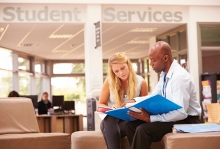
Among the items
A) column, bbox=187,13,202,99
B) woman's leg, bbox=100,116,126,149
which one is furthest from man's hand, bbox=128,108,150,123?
column, bbox=187,13,202,99

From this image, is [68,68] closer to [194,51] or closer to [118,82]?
[194,51]

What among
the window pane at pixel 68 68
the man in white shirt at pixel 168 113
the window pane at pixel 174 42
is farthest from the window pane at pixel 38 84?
the man in white shirt at pixel 168 113

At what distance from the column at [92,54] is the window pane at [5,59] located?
5.83m

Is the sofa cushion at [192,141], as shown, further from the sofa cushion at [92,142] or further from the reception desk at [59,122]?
the reception desk at [59,122]

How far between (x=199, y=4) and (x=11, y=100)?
832cm

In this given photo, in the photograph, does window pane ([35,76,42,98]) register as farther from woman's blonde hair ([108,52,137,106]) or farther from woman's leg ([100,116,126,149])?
woman's leg ([100,116,126,149])

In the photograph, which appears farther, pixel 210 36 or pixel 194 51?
pixel 210 36

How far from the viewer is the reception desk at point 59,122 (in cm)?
1209

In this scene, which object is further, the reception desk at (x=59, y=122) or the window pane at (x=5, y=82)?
the window pane at (x=5, y=82)

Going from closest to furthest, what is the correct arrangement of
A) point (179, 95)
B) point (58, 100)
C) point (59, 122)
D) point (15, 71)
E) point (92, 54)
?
point (179, 95), point (92, 54), point (59, 122), point (58, 100), point (15, 71)

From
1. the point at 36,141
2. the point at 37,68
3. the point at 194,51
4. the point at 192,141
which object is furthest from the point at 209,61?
the point at 37,68

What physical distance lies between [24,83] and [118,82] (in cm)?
1617

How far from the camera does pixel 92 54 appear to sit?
12.0 m

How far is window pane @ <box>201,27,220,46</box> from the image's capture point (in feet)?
42.3
